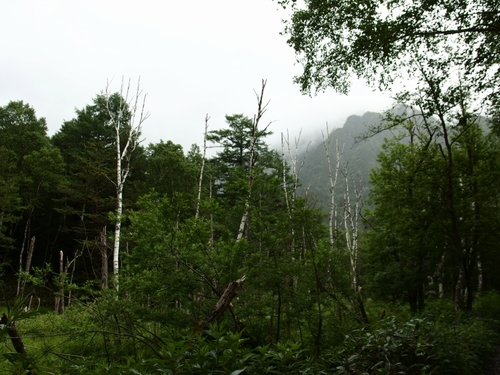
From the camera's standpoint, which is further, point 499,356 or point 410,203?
point 410,203

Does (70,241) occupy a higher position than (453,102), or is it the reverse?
(453,102)

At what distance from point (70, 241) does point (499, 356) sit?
24.5 m

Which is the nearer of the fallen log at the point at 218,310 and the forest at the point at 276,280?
the forest at the point at 276,280

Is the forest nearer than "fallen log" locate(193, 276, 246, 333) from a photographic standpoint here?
Yes

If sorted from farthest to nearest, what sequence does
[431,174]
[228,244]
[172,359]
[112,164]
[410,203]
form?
1. [112,164]
2. [410,203]
3. [431,174]
4. [228,244]
5. [172,359]

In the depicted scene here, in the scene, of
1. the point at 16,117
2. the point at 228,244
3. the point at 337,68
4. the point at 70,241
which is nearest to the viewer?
the point at 228,244

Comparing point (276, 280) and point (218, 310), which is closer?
point (218, 310)

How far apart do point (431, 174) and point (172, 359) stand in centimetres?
1071

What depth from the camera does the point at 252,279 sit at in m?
5.21

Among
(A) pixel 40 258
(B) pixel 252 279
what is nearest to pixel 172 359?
(B) pixel 252 279

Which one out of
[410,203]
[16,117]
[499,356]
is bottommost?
[499,356]

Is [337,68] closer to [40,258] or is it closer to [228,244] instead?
[228,244]

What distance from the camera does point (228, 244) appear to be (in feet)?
16.3

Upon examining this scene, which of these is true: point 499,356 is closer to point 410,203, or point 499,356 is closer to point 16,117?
point 410,203
